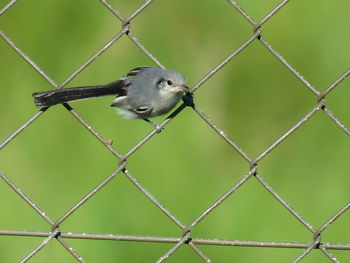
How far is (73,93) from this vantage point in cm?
240

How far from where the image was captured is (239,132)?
3578 mm

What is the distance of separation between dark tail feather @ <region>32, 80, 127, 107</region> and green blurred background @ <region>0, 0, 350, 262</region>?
75 centimetres

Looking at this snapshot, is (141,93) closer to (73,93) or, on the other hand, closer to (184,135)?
(73,93)

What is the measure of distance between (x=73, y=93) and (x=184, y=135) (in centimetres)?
111

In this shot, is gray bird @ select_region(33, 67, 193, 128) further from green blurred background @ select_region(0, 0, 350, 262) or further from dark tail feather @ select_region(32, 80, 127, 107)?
green blurred background @ select_region(0, 0, 350, 262)

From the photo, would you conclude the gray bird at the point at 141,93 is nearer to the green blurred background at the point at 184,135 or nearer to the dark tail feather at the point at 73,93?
the dark tail feather at the point at 73,93

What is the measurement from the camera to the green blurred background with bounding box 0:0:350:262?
10.6 ft

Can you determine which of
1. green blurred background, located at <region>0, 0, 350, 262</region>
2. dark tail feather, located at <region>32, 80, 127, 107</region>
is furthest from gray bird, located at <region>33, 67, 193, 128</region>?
green blurred background, located at <region>0, 0, 350, 262</region>

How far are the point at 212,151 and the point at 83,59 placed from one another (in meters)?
0.54

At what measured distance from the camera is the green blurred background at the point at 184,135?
323 centimetres

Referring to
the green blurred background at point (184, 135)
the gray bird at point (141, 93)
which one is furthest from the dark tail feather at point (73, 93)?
the green blurred background at point (184, 135)

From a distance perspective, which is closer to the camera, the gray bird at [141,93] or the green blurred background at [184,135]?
the gray bird at [141,93]

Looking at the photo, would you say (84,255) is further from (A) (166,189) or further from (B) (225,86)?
(B) (225,86)

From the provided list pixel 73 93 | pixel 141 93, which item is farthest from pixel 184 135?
pixel 73 93
